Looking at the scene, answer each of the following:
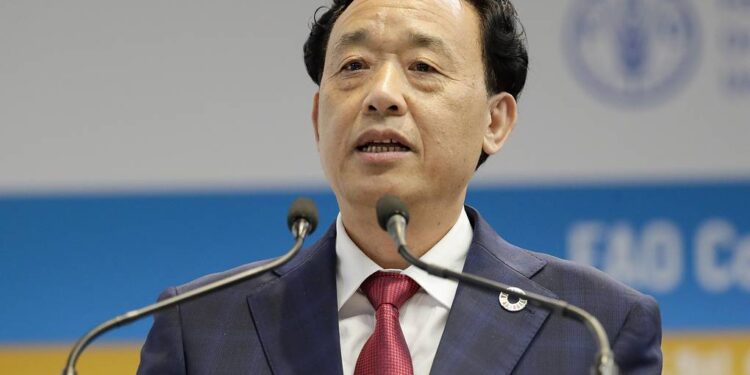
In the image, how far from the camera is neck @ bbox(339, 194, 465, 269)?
98.6 inches

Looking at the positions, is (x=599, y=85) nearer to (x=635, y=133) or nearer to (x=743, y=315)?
(x=635, y=133)

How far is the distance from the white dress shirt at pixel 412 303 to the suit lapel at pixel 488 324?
4cm

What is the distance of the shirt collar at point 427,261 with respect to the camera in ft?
8.09

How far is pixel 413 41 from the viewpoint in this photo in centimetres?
249

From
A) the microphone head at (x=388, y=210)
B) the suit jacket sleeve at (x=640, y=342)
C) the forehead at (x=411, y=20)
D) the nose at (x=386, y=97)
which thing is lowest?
the suit jacket sleeve at (x=640, y=342)

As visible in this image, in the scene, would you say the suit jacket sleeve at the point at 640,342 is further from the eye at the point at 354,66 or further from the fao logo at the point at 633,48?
the fao logo at the point at 633,48

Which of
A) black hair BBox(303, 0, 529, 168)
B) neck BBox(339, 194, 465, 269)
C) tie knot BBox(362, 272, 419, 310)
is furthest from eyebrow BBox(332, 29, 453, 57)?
tie knot BBox(362, 272, 419, 310)

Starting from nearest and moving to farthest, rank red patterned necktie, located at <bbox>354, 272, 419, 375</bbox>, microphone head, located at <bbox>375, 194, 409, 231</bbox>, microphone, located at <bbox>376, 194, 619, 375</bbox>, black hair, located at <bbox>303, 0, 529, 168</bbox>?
microphone, located at <bbox>376, 194, 619, 375</bbox>, microphone head, located at <bbox>375, 194, 409, 231</bbox>, red patterned necktie, located at <bbox>354, 272, 419, 375</bbox>, black hair, located at <bbox>303, 0, 529, 168</bbox>

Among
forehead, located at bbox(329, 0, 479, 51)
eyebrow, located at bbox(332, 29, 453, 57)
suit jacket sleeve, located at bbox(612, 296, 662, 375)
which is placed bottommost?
suit jacket sleeve, located at bbox(612, 296, 662, 375)

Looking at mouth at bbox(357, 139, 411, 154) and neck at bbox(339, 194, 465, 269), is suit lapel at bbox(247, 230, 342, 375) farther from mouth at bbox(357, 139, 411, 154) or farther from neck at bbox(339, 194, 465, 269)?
mouth at bbox(357, 139, 411, 154)

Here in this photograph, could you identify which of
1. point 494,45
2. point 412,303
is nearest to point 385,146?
point 412,303

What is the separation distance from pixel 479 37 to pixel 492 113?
0.17 m

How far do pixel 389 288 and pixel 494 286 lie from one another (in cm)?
46

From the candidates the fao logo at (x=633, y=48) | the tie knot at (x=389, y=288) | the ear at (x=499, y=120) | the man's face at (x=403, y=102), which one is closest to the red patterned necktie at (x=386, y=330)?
the tie knot at (x=389, y=288)
